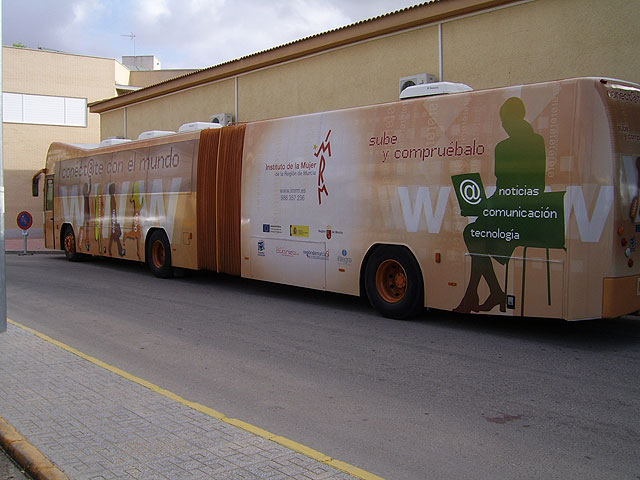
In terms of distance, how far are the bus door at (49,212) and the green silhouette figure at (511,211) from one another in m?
16.0

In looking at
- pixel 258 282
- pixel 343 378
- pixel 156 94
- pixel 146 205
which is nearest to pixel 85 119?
pixel 156 94

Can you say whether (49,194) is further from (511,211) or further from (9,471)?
(9,471)

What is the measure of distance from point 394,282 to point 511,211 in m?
2.42

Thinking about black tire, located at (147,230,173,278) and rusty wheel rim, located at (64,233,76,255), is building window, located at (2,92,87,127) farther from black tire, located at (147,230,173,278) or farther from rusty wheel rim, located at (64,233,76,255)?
black tire, located at (147,230,173,278)

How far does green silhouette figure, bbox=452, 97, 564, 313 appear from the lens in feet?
26.0

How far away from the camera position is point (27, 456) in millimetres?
4324

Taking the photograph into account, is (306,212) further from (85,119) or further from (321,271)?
(85,119)

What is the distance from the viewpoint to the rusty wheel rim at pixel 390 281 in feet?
32.2

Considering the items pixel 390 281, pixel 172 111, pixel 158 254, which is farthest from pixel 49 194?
pixel 390 281

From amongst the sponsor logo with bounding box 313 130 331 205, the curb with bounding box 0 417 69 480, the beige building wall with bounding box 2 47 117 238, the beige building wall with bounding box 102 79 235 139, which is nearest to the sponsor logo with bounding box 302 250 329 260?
the sponsor logo with bounding box 313 130 331 205

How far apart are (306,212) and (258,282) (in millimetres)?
4076

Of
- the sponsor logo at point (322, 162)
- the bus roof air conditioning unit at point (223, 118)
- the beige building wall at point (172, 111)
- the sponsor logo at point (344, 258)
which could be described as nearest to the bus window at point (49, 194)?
the beige building wall at point (172, 111)

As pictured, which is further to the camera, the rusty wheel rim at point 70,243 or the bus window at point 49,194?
the bus window at point 49,194

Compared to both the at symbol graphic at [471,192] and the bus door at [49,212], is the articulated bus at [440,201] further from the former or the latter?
the bus door at [49,212]
